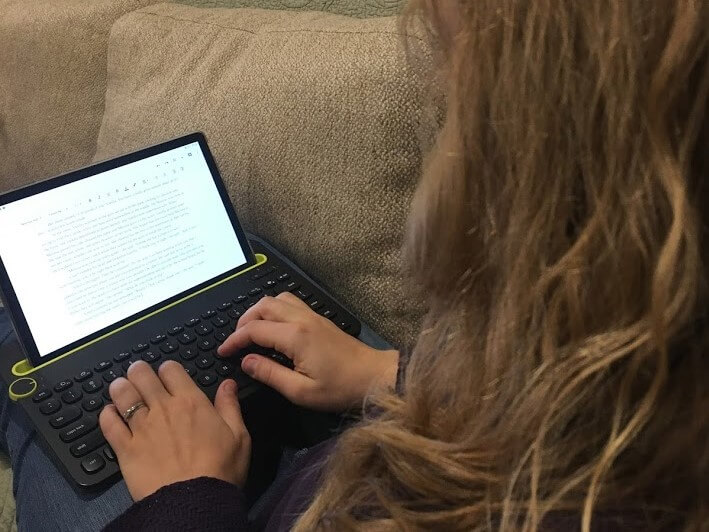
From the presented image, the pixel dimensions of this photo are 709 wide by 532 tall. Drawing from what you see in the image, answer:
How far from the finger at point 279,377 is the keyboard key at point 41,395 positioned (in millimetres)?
183

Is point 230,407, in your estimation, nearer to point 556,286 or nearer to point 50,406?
point 50,406

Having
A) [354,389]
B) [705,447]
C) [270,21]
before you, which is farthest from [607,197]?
[270,21]

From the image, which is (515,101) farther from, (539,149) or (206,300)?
(206,300)

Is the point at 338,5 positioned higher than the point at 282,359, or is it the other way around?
the point at 338,5

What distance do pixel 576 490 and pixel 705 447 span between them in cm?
7

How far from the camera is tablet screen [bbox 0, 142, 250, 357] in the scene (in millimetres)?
704

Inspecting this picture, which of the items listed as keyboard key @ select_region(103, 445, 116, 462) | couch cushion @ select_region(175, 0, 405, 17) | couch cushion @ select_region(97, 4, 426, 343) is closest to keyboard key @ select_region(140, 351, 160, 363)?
keyboard key @ select_region(103, 445, 116, 462)

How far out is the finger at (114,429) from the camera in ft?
2.05

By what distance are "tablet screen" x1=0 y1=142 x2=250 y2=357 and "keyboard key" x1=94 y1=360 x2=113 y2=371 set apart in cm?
4

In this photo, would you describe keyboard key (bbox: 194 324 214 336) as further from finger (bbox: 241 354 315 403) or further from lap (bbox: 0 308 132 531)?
lap (bbox: 0 308 132 531)

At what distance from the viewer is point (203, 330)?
740mm

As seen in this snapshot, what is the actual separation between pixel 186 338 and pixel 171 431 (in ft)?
0.39

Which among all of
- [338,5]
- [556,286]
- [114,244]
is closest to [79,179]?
[114,244]

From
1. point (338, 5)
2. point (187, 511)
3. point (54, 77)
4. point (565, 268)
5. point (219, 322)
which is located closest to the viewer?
point (565, 268)
